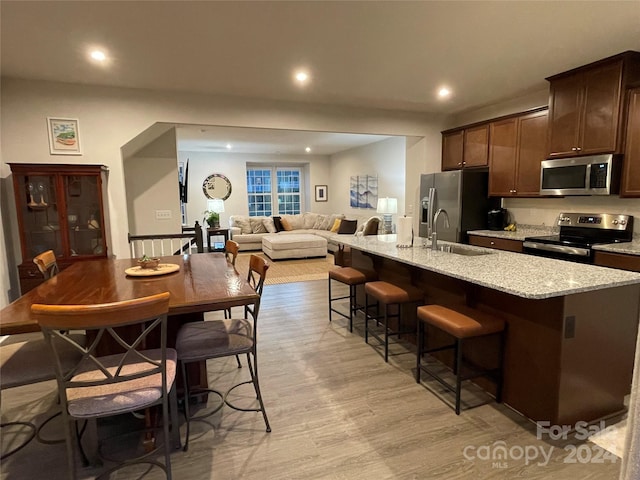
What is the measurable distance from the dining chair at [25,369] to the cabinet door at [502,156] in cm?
471

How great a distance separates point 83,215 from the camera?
376cm

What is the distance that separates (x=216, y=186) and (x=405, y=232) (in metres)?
7.36

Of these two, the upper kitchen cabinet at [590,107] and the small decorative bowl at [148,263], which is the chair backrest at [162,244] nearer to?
the small decorative bowl at [148,263]

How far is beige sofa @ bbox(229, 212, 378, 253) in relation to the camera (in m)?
8.34

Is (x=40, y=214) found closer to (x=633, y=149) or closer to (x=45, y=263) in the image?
(x=45, y=263)

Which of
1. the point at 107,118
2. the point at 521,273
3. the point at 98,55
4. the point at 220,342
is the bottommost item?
the point at 220,342

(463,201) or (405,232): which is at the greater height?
(463,201)

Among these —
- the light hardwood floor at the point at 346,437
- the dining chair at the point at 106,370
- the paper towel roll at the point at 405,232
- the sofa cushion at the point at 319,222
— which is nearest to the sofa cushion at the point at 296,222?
the sofa cushion at the point at 319,222

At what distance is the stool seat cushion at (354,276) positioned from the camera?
10.9ft

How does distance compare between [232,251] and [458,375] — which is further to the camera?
[232,251]

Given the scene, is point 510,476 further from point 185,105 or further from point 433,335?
point 185,105

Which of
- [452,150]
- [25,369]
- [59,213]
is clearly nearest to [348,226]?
[452,150]

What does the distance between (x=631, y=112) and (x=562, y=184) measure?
2.73 feet

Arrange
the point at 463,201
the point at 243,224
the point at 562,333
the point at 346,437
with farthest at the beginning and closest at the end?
the point at 243,224 → the point at 463,201 → the point at 346,437 → the point at 562,333
